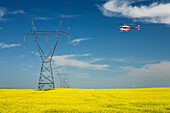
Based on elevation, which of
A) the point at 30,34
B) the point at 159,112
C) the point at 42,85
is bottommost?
the point at 42,85

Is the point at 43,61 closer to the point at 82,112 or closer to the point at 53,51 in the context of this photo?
the point at 53,51

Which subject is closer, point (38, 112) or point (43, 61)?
point (38, 112)

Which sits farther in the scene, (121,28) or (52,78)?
(121,28)

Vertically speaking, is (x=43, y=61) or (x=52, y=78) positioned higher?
(x=43, y=61)

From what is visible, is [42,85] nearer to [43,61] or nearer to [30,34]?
[43,61]

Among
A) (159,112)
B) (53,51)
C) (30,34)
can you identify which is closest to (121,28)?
(53,51)

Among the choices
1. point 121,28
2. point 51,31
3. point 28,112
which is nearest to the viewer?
point 28,112

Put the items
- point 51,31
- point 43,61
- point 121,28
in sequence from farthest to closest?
point 121,28 → point 43,61 → point 51,31

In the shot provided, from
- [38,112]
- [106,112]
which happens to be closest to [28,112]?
[38,112]

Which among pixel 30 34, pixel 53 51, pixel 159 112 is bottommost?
pixel 159 112
